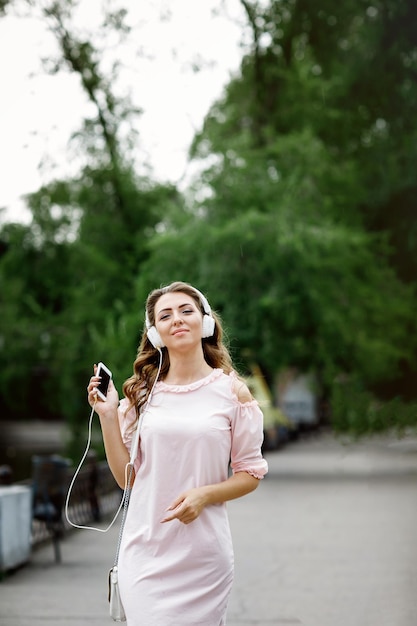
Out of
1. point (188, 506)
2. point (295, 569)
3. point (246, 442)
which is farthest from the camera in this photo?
point (295, 569)

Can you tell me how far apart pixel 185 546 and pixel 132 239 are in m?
22.6

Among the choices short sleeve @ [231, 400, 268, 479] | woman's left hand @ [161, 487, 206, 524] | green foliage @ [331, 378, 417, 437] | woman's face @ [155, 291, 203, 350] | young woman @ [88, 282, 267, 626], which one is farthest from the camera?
green foliage @ [331, 378, 417, 437]

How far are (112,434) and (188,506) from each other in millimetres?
462

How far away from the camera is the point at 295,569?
11164 mm

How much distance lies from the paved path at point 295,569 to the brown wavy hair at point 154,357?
4.57m

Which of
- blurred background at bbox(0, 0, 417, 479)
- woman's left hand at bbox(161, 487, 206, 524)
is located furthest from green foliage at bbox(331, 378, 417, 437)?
woman's left hand at bbox(161, 487, 206, 524)

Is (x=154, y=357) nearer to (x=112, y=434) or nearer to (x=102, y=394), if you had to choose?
(x=102, y=394)

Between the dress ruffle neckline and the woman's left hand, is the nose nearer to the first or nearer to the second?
the dress ruffle neckline

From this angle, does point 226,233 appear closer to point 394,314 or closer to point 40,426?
point 394,314

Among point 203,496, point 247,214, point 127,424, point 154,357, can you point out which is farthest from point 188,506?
point 247,214

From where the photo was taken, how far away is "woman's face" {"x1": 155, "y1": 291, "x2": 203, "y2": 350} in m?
A: 3.95

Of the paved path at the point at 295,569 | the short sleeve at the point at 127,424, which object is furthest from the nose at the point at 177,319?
the paved path at the point at 295,569

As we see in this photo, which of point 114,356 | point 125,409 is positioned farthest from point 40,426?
point 125,409

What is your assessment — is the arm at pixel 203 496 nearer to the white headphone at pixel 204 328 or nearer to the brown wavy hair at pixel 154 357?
the brown wavy hair at pixel 154 357
